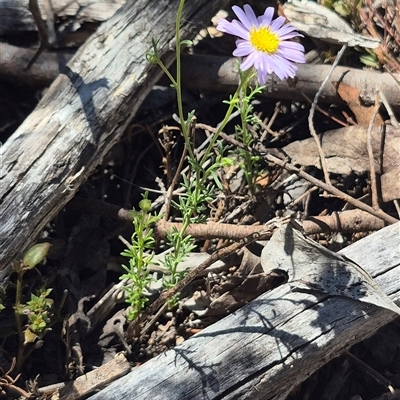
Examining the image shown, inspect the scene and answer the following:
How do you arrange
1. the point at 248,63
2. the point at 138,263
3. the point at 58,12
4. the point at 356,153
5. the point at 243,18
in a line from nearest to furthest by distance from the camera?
the point at 248,63, the point at 243,18, the point at 138,263, the point at 356,153, the point at 58,12

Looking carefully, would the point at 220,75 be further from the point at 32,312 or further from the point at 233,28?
the point at 32,312

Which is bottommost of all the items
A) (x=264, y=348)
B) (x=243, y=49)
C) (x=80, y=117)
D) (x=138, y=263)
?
(x=264, y=348)

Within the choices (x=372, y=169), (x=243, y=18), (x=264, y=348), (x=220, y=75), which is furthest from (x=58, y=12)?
(x=264, y=348)

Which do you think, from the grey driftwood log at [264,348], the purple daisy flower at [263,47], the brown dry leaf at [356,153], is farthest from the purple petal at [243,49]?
the brown dry leaf at [356,153]

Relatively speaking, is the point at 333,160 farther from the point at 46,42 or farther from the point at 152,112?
the point at 46,42

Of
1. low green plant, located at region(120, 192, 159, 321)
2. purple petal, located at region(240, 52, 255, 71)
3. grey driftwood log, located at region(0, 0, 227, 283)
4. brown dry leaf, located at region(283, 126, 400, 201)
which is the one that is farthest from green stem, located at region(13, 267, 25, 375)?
brown dry leaf, located at region(283, 126, 400, 201)

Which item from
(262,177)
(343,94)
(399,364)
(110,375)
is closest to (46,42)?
(262,177)

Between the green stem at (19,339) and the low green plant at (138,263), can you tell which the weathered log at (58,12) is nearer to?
the low green plant at (138,263)
